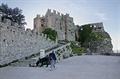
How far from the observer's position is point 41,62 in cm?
1320

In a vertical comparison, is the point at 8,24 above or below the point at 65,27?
below

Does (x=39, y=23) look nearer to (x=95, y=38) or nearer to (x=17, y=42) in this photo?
(x=95, y=38)

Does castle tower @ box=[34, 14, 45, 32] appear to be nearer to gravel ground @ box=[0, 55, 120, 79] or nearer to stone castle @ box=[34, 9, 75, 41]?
stone castle @ box=[34, 9, 75, 41]

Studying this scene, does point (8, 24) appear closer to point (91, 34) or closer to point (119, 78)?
point (119, 78)

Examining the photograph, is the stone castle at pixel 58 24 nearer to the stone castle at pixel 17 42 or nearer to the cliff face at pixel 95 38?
the cliff face at pixel 95 38

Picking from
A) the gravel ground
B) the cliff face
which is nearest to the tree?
the gravel ground

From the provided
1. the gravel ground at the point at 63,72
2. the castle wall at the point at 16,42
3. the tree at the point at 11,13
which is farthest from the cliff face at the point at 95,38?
the gravel ground at the point at 63,72

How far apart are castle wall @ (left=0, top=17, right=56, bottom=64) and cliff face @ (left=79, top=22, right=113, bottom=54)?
23964 millimetres

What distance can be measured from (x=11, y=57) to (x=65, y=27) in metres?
33.3

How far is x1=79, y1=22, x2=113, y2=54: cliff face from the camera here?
4378cm

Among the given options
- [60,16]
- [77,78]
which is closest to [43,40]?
[77,78]

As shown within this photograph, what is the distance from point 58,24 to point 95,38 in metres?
10.7

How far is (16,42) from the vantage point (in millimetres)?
Answer: 15062

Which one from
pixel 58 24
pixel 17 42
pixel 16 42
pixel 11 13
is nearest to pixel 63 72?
pixel 16 42
